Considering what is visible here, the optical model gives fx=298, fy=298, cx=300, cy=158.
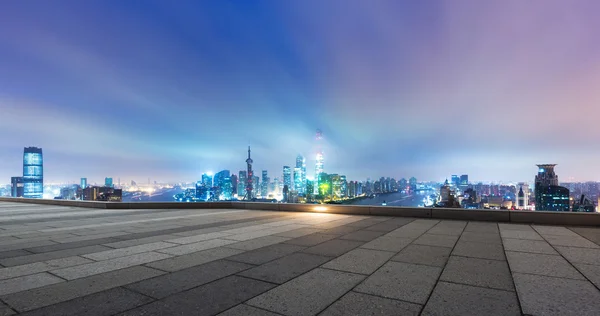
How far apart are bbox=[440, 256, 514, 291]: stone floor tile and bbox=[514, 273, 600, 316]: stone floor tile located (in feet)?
0.68

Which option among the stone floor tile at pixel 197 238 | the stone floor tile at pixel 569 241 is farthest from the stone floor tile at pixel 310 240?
the stone floor tile at pixel 569 241

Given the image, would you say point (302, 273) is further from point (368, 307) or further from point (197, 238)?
Result: point (197, 238)

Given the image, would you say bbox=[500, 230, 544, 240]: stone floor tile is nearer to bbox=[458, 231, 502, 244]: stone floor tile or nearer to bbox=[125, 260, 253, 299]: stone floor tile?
bbox=[458, 231, 502, 244]: stone floor tile

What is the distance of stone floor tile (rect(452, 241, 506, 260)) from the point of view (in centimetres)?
648

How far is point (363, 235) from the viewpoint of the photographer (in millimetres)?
9148

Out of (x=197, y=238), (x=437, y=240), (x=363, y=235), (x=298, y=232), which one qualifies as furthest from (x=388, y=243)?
(x=197, y=238)

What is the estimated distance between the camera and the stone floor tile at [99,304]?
3670 millimetres

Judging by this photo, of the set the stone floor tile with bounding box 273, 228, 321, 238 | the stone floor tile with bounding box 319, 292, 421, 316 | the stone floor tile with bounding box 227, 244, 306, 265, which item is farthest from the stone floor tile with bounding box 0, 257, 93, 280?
the stone floor tile with bounding box 319, 292, 421, 316

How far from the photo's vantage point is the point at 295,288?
4.54 meters

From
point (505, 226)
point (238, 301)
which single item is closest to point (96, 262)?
point (238, 301)

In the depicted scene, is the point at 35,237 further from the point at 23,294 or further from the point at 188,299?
the point at 188,299

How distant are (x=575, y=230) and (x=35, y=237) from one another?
17.2m

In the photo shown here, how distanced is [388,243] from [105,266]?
648cm

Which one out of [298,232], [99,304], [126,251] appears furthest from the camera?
[298,232]
